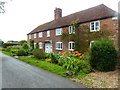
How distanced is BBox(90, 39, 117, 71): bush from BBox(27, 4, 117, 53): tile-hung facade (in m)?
5.33

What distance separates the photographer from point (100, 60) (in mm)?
6977

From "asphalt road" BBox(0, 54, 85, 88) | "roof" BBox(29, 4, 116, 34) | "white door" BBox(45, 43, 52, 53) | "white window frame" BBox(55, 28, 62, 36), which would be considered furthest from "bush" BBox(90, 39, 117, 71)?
"white door" BBox(45, 43, 52, 53)

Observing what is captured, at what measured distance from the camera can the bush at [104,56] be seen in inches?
270

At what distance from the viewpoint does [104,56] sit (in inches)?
270

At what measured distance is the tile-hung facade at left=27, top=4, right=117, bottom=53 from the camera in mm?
11820

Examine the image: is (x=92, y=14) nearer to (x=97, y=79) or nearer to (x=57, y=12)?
(x=57, y=12)

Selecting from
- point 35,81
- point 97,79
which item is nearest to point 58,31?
point 97,79

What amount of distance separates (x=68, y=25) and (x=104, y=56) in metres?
10.4

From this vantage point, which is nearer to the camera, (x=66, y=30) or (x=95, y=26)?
(x=95, y=26)

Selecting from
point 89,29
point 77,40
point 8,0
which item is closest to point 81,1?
point 89,29

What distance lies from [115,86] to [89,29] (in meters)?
10.1

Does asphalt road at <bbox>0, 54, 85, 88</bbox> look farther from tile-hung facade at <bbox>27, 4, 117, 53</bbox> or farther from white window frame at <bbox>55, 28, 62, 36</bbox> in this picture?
white window frame at <bbox>55, 28, 62, 36</bbox>

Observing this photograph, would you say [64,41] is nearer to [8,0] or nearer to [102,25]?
[102,25]

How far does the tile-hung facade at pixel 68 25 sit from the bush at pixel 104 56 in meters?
5.33
